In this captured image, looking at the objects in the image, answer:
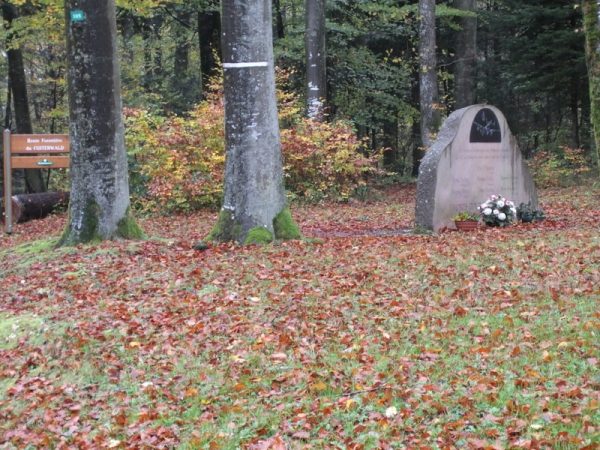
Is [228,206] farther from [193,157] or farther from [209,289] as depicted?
[193,157]

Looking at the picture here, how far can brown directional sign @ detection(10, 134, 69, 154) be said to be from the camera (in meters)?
14.2

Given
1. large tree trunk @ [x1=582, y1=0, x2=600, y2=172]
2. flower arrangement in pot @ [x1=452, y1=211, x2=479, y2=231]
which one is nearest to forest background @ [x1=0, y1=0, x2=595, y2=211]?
large tree trunk @ [x1=582, y1=0, x2=600, y2=172]

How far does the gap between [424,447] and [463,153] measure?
9.55 m

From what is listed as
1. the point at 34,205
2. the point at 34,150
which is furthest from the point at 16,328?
the point at 34,205

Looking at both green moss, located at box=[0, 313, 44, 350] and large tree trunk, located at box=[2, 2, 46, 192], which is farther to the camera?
large tree trunk, located at box=[2, 2, 46, 192]

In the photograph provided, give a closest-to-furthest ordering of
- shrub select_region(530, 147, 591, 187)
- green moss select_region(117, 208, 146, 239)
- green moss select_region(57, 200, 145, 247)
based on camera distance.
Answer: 1. green moss select_region(57, 200, 145, 247)
2. green moss select_region(117, 208, 146, 239)
3. shrub select_region(530, 147, 591, 187)

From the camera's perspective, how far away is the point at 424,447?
393cm

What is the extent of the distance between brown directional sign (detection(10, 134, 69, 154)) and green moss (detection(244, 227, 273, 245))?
6.02m

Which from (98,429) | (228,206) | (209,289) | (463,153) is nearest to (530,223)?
(463,153)

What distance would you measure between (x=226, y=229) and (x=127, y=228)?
1.93m

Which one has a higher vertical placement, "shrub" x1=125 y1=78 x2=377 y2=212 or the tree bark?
"shrub" x1=125 y1=78 x2=377 y2=212

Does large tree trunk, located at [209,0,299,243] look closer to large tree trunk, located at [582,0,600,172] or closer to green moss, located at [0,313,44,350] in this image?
green moss, located at [0,313,44,350]

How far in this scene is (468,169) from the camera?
1288cm

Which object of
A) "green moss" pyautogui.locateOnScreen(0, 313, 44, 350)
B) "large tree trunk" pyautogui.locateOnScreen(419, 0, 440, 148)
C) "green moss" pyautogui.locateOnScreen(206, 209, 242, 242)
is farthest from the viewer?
"large tree trunk" pyautogui.locateOnScreen(419, 0, 440, 148)
